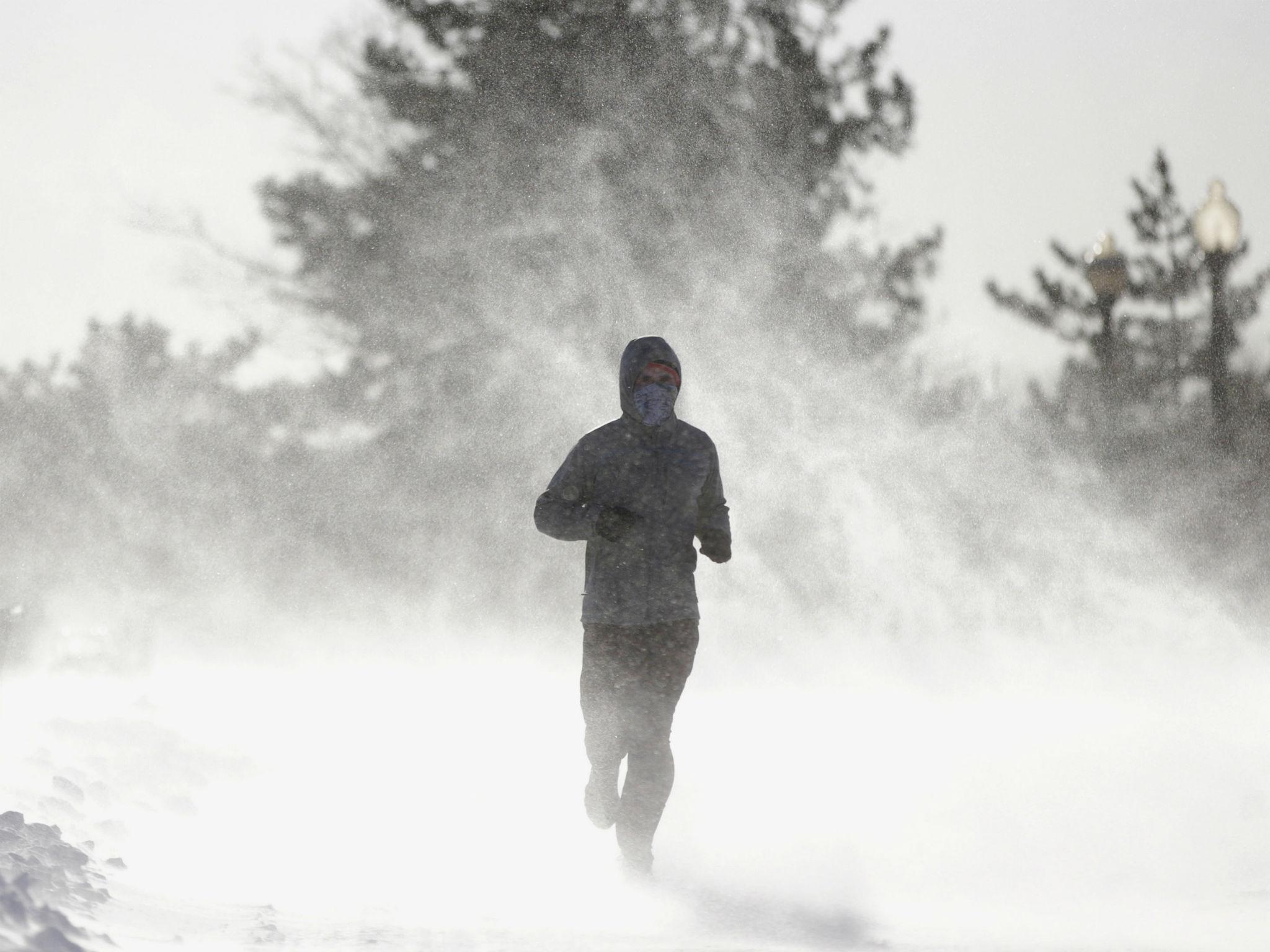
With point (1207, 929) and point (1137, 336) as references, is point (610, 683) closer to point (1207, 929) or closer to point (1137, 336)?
point (1207, 929)

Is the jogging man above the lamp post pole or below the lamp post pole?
below

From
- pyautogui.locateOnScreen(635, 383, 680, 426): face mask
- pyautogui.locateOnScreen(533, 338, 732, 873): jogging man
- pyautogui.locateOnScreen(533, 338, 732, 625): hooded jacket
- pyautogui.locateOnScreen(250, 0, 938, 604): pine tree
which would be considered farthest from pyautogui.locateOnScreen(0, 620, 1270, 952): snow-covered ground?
pyautogui.locateOnScreen(250, 0, 938, 604): pine tree

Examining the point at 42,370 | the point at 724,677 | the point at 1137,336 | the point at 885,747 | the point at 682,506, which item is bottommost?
the point at 682,506

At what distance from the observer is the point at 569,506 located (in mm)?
5047

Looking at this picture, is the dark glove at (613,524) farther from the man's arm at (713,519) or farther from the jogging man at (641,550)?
the man's arm at (713,519)

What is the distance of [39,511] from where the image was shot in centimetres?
3030

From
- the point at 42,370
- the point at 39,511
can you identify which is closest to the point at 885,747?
the point at 39,511

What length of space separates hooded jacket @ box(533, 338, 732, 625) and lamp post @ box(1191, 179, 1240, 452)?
950 centimetres

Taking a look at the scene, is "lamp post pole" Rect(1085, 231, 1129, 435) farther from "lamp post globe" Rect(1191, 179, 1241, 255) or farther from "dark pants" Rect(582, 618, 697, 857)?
"dark pants" Rect(582, 618, 697, 857)

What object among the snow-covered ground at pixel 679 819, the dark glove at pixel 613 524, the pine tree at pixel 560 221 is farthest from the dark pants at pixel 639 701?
the pine tree at pixel 560 221

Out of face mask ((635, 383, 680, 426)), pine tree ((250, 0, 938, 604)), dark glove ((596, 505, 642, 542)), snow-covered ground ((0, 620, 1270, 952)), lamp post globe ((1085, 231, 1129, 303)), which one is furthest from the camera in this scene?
pine tree ((250, 0, 938, 604))

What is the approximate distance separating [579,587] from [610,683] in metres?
13.9

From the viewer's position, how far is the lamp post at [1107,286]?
12.9 m

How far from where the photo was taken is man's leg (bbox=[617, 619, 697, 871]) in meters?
5.14
